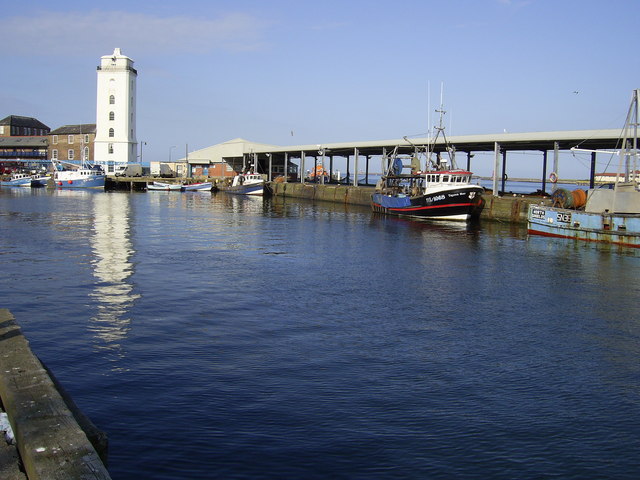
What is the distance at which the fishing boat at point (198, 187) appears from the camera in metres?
101

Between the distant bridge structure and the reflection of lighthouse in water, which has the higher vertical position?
the distant bridge structure

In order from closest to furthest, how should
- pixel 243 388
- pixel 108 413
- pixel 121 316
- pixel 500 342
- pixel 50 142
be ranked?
pixel 108 413
pixel 243 388
pixel 500 342
pixel 121 316
pixel 50 142

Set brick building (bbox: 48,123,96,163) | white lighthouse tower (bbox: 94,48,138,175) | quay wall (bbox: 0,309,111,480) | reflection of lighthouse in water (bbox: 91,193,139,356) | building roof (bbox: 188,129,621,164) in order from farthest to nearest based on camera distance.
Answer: brick building (bbox: 48,123,96,163) → white lighthouse tower (bbox: 94,48,138,175) → building roof (bbox: 188,129,621,164) → reflection of lighthouse in water (bbox: 91,193,139,356) → quay wall (bbox: 0,309,111,480)

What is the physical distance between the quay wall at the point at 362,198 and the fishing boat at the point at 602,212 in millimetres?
7938

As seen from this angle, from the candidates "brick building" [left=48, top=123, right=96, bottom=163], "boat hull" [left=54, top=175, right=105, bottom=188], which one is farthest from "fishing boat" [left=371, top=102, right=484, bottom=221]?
"brick building" [left=48, top=123, right=96, bottom=163]

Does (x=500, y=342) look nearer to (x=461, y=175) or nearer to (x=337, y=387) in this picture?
(x=337, y=387)

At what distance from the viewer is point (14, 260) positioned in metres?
24.9

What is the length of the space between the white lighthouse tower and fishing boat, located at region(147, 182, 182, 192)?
11.4m

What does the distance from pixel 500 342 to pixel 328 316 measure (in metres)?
4.55

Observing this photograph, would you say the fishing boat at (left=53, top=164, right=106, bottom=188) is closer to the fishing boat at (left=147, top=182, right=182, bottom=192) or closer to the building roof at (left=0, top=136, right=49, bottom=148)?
the fishing boat at (left=147, top=182, right=182, bottom=192)

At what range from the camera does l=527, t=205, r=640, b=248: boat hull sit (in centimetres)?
3519

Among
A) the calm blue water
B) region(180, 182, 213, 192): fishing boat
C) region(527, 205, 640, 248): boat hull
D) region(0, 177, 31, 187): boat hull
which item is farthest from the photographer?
region(0, 177, 31, 187): boat hull

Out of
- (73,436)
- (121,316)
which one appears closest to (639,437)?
(73,436)

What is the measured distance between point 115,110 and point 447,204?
76.1 metres
